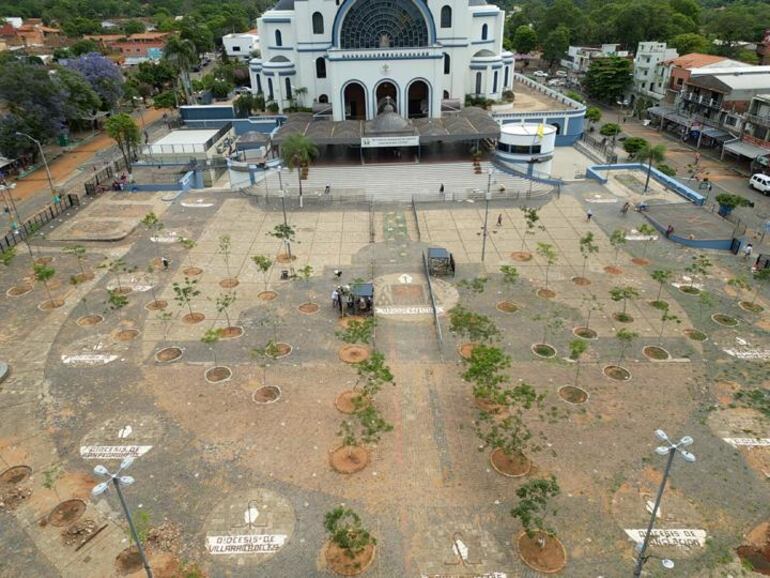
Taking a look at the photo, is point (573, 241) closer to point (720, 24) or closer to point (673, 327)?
point (673, 327)

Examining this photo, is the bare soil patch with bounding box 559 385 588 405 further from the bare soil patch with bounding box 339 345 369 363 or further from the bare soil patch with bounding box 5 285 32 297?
the bare soil patch with bounding box 5 285 32 297

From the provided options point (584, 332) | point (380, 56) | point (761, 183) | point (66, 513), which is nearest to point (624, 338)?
point (584, 332)

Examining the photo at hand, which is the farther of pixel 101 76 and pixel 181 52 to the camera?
pixel 181 52

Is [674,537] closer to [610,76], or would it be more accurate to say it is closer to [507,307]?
[507,307]

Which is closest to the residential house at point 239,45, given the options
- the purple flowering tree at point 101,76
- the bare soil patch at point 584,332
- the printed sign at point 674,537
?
the purple flowering tree at point 101,76

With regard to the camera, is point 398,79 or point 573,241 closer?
point 573,241

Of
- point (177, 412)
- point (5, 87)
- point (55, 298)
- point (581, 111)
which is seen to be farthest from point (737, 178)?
point (5, 87)

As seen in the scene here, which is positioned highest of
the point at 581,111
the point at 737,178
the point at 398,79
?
the point at 398,79
